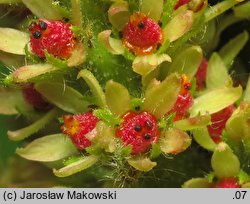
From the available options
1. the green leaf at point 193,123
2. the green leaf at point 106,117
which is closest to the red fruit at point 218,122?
the green leaf at point 193,123

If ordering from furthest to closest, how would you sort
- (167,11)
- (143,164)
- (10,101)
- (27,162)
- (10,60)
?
(27,162) → (10,101) → (10,60) → (167,11) → (143,164)

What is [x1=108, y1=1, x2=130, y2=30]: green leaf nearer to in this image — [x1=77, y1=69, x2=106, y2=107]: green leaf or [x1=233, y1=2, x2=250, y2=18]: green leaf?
[x1=77, y1=69, x2=106, y2=107]: green leaf

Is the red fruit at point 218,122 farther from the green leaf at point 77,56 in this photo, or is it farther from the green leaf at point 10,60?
the green leaf at point 10,60

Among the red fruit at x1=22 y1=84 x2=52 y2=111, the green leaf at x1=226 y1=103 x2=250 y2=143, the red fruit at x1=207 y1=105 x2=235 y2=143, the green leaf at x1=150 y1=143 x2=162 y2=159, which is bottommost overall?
the green leaf at x1=150 y1=143 x2=162 y2=159

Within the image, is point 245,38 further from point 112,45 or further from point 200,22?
point 112,45

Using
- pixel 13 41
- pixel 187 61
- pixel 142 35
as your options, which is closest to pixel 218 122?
pixel 187 61

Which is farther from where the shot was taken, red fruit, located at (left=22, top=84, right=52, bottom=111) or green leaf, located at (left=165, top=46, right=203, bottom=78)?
red fruit, located at (left=22, top=84, right=52, bottom=111)

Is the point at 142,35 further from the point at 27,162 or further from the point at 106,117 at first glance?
the point at 27,162

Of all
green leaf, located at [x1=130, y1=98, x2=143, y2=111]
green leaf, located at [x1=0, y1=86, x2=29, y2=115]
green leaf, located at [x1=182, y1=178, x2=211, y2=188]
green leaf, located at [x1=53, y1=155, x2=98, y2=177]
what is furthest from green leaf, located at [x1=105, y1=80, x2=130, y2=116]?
green leaf, located at [x1=0, y1=86, x2=29, y2=115]
